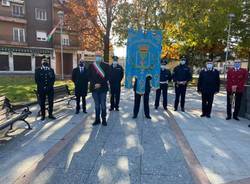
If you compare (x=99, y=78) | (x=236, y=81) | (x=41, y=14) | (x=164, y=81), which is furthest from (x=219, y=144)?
(x=41, y=14)

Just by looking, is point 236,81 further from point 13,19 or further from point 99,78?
point 13,19

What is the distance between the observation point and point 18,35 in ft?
119

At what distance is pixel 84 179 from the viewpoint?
387 centimetres

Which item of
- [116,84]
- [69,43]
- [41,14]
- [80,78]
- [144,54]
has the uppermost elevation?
[41,14]

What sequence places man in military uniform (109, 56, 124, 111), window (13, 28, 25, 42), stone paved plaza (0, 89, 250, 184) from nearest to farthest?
stone paved plaza (0, 89, 250, 184)
man in military uniform (109, 56, 124, 111)
window (13, 28, 25, 42)

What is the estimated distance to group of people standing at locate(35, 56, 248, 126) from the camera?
6.80 meters

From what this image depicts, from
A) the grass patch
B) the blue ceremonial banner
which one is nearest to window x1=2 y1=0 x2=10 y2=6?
the grass patch

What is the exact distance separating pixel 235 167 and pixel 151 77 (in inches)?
159

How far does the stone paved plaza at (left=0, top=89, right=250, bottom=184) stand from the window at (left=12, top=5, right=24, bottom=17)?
33.1 metres

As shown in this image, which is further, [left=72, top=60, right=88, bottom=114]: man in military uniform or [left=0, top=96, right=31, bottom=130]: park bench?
[left=72, top=60, right=88, bottom=114]: man in military uniform

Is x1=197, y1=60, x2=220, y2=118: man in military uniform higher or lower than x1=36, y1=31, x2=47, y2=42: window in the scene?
lower

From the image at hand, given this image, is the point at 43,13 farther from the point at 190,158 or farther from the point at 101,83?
the point at 190,158

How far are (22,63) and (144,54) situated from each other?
109 ft

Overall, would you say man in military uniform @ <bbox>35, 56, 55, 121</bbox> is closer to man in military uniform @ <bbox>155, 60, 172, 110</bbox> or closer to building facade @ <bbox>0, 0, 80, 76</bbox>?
man in military uniform @ <bbox>155, 60, 172, 110</bbox>
